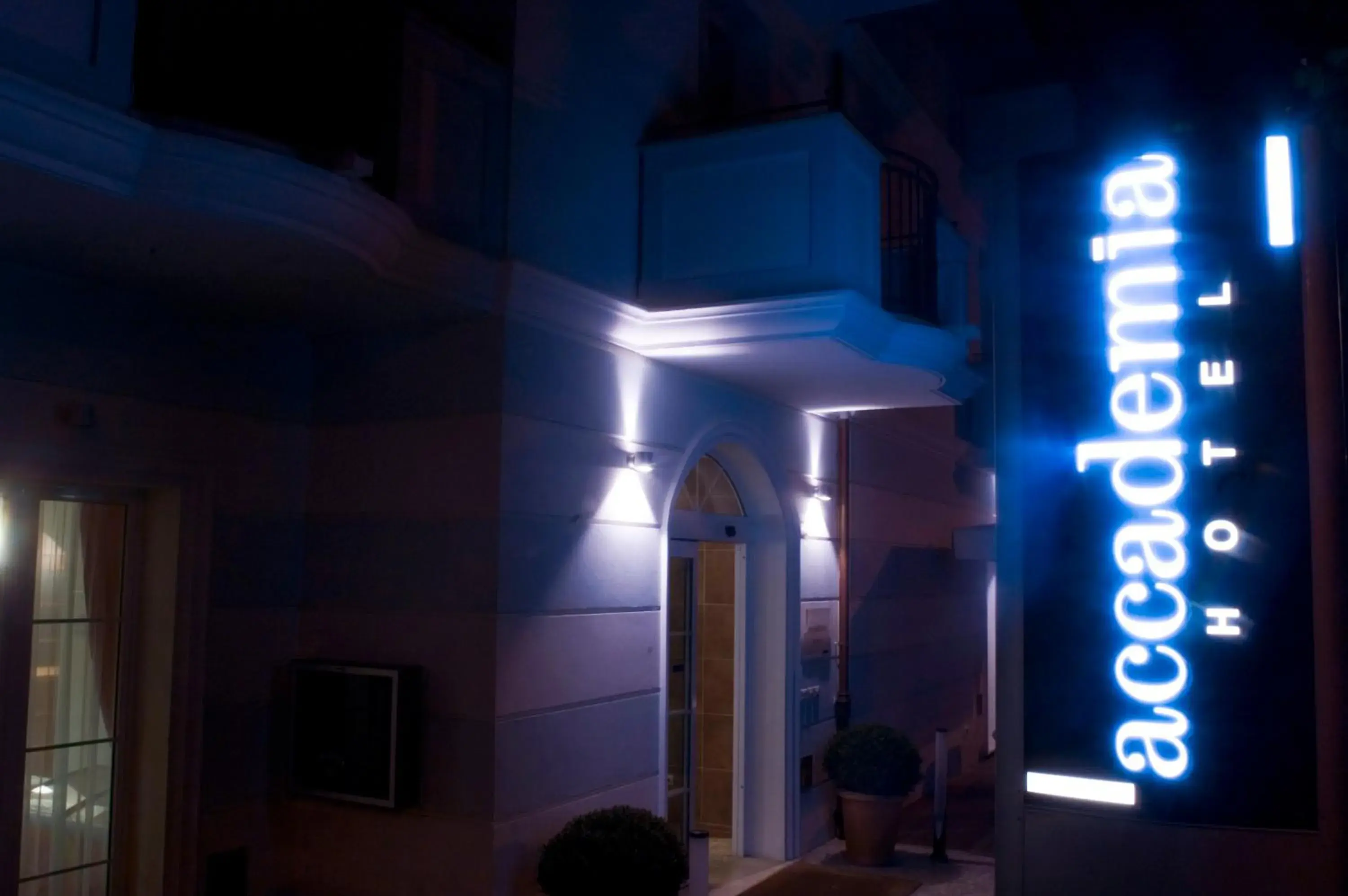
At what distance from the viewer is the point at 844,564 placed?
965 cm

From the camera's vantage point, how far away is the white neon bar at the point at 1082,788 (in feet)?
12.2

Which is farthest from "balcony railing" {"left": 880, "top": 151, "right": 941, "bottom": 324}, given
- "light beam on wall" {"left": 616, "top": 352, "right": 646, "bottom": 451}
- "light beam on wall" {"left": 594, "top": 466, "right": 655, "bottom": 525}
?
"light beam on wall" {"left": 594, "top": 466, "right": 655, "bottom": 525}

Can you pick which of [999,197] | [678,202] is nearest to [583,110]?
[678,202]

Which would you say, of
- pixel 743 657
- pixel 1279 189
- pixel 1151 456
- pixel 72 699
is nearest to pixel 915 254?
pixel 743 657

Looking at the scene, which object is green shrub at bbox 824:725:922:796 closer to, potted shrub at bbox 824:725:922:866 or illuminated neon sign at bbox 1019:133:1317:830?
potted shrub at bbox 824:725:922:866

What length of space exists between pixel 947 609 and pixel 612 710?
7240 millimetres

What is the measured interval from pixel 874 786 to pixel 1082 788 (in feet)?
15.1

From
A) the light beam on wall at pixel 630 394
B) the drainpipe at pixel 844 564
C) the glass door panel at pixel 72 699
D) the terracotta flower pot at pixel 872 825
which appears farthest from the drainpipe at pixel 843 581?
the glass door panel at pixel 72 699

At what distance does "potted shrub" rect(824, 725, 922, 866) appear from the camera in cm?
820

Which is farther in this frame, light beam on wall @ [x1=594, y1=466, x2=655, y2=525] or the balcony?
light beam on wall @ [x1=594, y1=466, x2=655, y2=525]

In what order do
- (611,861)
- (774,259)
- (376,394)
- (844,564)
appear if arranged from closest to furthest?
(611,861) < (376,394) < (774,259) < (844,564)

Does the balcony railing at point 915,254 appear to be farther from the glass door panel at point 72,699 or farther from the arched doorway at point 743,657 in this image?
the glass door panel at point 72,699

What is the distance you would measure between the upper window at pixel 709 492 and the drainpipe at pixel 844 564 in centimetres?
137

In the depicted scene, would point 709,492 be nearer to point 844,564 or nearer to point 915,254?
point 844,564
